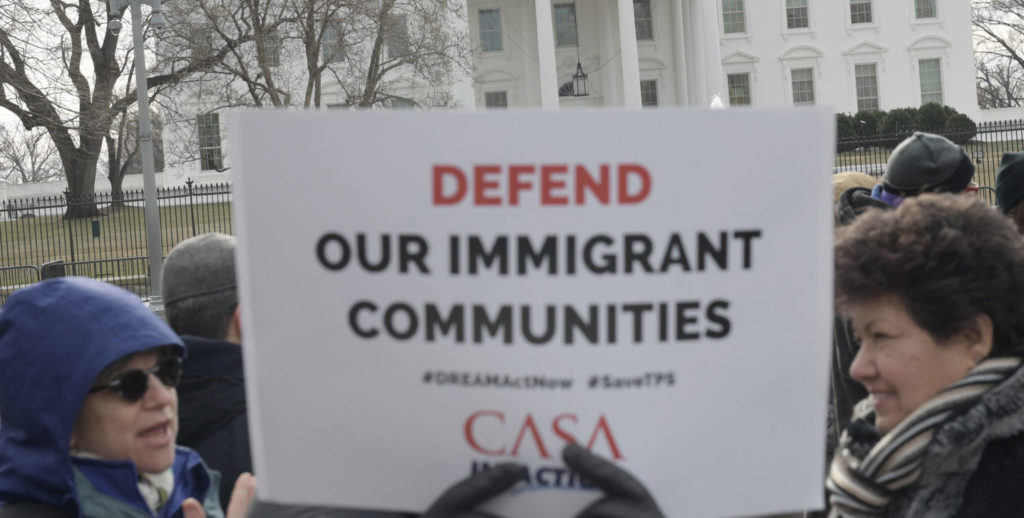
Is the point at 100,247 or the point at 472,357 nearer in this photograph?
the point at 472,357

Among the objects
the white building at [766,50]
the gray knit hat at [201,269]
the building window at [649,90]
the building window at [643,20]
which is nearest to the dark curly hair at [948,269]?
the gray knit hat at [201,269]

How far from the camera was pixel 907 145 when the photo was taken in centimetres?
476

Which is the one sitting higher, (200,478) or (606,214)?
(606,214)

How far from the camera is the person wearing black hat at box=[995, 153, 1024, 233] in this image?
4.64 metres

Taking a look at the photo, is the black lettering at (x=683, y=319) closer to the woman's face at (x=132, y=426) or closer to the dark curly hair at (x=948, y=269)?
the dark curly hair at (x=948, y=269)

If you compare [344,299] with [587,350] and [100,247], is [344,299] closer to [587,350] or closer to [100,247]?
[587,350]

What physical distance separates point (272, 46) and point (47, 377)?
28.6 meters

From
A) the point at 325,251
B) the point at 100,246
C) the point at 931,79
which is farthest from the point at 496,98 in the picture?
the point at 325,251

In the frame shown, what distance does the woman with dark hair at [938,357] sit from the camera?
239 centimetres

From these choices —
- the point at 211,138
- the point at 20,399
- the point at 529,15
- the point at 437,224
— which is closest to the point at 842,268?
the point at 437,224

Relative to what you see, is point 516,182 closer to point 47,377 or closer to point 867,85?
point 47,377

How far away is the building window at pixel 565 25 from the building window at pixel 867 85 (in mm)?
14731

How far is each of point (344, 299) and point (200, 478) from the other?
1.35 m

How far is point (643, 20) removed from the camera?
60.5m
